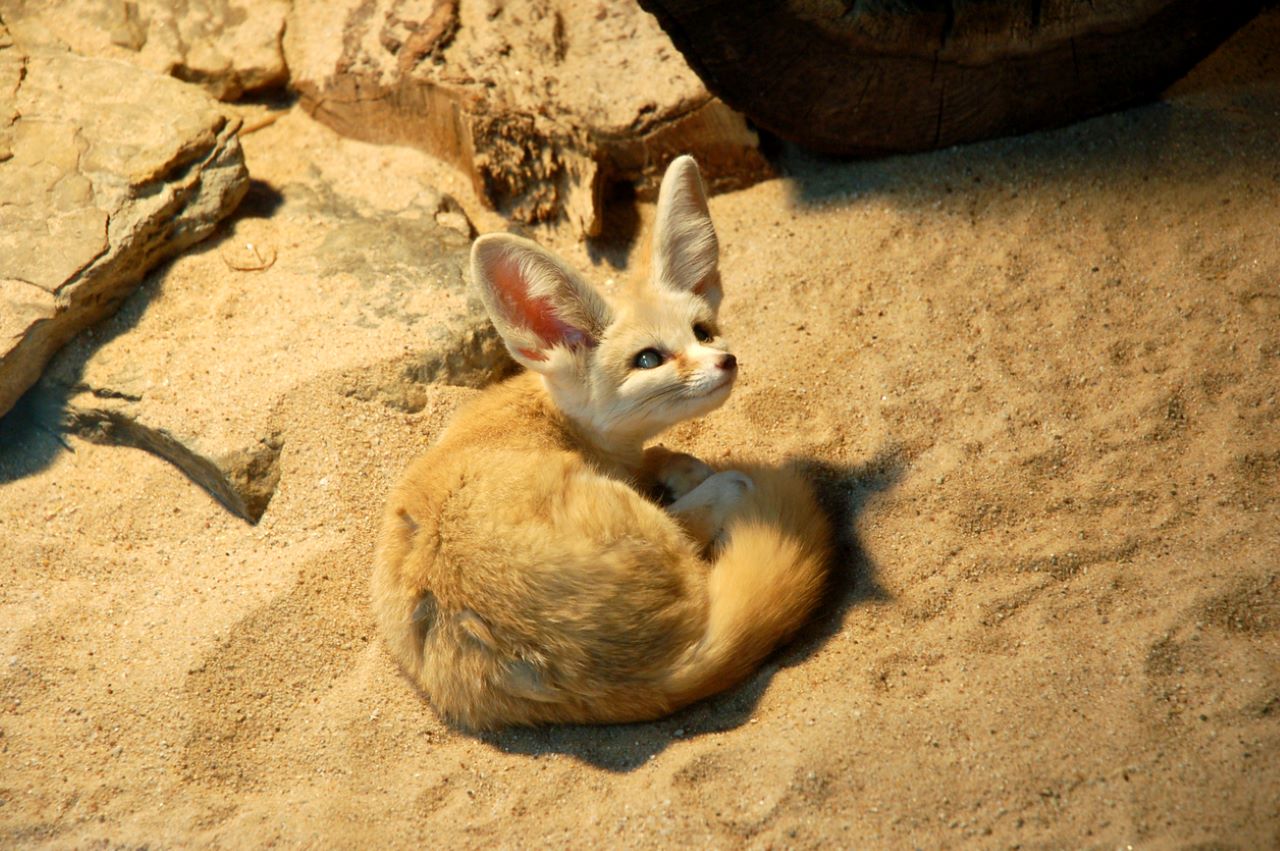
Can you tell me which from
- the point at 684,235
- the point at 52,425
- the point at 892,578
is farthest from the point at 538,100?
the point at 892,578

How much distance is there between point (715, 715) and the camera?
245cm

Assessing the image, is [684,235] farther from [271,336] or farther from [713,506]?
[271,336]

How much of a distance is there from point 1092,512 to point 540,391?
1.68m

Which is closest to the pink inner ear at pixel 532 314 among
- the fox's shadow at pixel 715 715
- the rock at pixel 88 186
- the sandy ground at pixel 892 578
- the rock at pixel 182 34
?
the sandy ground at pixel 892 578

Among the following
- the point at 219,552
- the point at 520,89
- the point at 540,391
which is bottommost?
the point at 219,552

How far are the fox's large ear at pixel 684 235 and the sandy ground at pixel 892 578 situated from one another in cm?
53

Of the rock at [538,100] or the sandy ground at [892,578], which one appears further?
the rock at [538,100]

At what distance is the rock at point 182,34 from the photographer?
165 inches

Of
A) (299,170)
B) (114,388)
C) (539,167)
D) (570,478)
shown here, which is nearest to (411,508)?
(570,478)

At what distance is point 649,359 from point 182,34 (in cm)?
297

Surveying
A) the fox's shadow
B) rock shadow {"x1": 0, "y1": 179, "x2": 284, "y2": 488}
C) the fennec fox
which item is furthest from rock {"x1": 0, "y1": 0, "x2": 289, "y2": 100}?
the fox's shadow

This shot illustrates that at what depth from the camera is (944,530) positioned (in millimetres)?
2764

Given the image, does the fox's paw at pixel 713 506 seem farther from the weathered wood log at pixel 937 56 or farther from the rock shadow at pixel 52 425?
the rock shadow at pixel 52 425

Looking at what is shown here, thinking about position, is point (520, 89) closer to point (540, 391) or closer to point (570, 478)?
point (540, 391)
